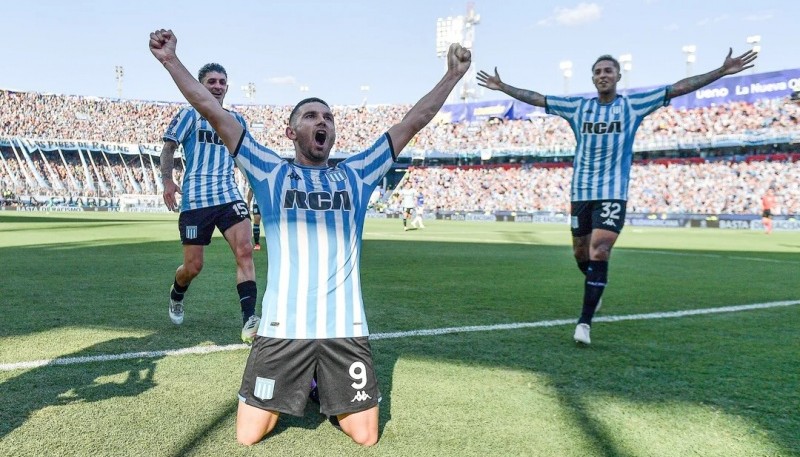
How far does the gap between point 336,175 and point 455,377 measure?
4.77 feet

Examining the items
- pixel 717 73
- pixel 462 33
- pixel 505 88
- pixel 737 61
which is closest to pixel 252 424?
pixel 505 88

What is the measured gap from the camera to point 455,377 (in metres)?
3.87

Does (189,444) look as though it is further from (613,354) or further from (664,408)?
(613,354)

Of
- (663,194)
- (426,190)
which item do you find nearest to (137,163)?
(426,190)

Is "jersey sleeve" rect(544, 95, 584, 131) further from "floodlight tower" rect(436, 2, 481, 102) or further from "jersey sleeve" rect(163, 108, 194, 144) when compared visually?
"floodlight tower" rect(436, 2, 481, 102)

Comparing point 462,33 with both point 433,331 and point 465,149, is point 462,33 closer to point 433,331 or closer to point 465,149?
point 465,149

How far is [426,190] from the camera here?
54.2 metres

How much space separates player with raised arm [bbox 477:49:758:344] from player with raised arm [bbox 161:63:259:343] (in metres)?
2.44

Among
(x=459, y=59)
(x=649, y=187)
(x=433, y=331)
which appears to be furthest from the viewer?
(x=649, y=187)

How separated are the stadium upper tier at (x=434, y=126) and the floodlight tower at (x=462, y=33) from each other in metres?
11.3

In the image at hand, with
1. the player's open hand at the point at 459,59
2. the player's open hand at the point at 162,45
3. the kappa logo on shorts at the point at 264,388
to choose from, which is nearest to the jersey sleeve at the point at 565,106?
the player's open hand at the point at 459,59

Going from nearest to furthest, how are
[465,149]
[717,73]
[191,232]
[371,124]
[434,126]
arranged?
[717,73], [191,232], [465,149], [434,126], [371,124]

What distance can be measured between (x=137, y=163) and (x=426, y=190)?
89.4ft

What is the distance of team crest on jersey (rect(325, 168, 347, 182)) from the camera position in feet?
11.0
